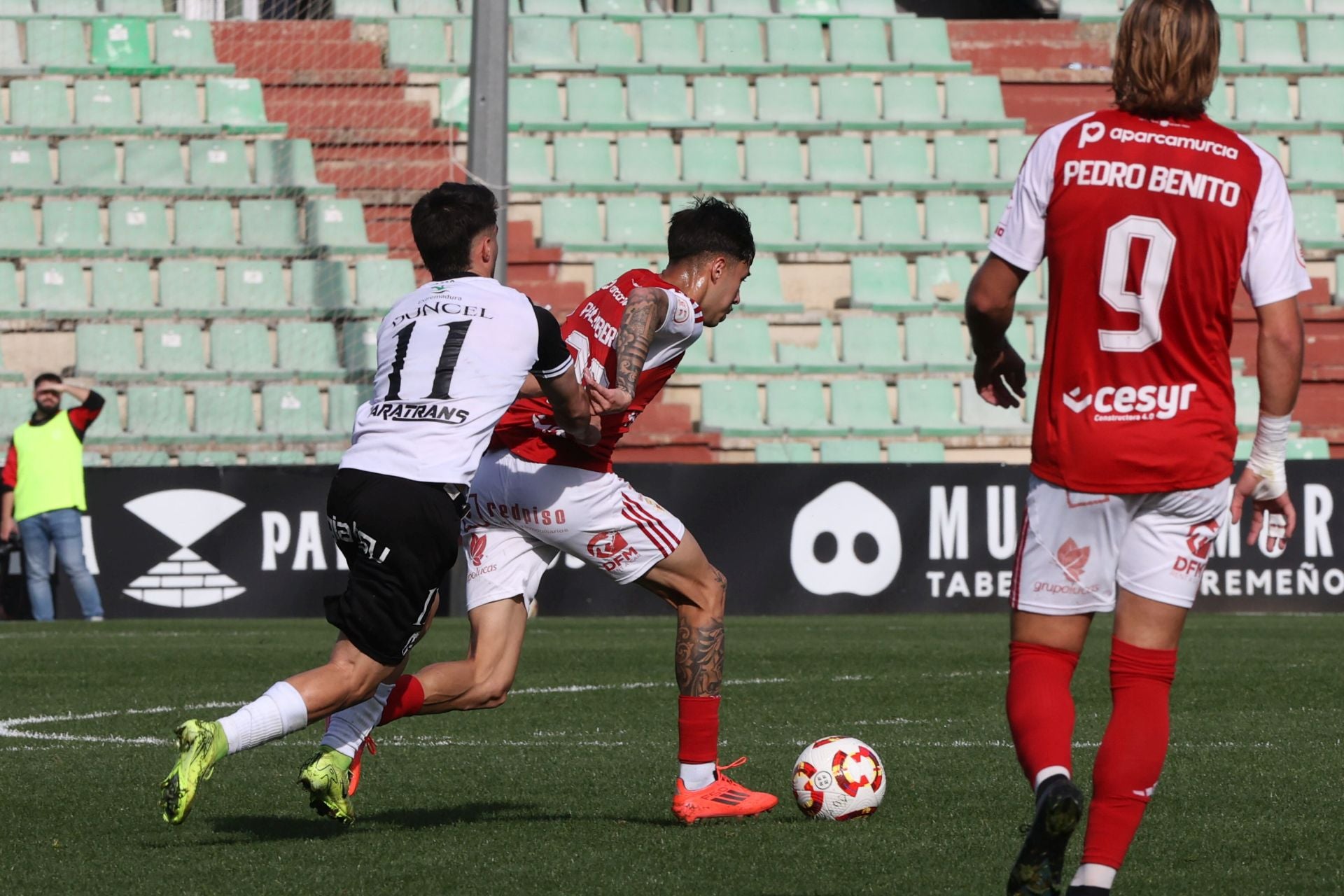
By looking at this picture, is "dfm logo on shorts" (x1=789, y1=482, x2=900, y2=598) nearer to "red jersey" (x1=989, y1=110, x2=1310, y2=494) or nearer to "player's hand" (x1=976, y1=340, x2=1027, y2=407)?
"player's hand" (x1=976, y1=340, x2=1027, y2=407)

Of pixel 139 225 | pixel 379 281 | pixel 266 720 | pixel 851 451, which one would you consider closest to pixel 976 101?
pixel 851 451

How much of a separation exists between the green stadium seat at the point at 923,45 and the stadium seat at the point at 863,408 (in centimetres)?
512

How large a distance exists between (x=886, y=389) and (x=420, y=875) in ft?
44.2

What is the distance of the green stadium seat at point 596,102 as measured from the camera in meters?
20.2

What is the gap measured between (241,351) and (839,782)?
12.6 m

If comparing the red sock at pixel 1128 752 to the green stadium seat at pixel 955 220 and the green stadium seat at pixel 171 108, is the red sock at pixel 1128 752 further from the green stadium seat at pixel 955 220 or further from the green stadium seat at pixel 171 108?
the green stadium seat at pixel 171 108

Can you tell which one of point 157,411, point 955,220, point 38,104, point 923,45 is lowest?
point 157,411

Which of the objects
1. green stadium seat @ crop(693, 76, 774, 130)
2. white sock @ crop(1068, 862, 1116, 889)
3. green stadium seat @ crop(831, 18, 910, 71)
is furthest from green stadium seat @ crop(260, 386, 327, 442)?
white sock @ crop(1068, 862, 1116, 889)

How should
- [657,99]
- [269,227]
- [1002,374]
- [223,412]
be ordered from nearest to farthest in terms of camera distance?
[1002,374]
[223,412]
[269,227]
[657,99]

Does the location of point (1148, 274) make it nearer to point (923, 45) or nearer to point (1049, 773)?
point (1049, 773)

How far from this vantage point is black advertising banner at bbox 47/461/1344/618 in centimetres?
1474

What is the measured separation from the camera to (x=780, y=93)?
20531 millimetres

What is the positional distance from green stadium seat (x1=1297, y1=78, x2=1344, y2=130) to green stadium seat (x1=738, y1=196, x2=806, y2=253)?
6144 mm

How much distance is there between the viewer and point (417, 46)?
67.9 feet
